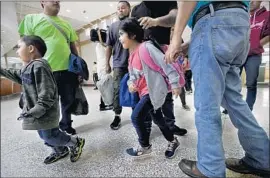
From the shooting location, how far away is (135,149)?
669mm

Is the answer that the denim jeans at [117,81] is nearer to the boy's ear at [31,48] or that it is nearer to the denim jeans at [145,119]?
the denim jeans at [145,119]

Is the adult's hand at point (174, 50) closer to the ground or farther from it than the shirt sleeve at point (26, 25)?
closer to the ground

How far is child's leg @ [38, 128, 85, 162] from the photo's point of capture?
64 centimetres

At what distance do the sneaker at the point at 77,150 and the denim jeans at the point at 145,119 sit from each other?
0.65ft

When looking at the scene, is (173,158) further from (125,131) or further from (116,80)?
(116,80)

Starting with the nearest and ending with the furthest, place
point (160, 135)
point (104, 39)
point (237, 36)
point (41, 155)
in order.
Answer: point (237, 36) → point (104, 39) → point (41, 155) → point (160, 135)

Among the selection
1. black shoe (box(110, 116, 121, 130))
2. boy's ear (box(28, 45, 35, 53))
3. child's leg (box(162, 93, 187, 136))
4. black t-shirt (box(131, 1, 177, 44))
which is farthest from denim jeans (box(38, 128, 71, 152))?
black t-shirt (box(131, 1, 177, 44))

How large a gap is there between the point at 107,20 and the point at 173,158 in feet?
1.62

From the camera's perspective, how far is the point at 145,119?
688 mm

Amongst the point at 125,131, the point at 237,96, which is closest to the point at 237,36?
the point at 237,96

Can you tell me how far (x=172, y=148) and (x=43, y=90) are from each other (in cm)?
48

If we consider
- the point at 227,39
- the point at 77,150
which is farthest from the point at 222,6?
the point at 77,150

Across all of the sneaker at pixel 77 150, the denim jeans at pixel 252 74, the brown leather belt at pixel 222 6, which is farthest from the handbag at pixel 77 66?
the denim jeans at pixel 252 74

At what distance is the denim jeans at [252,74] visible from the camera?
1.72 ft
